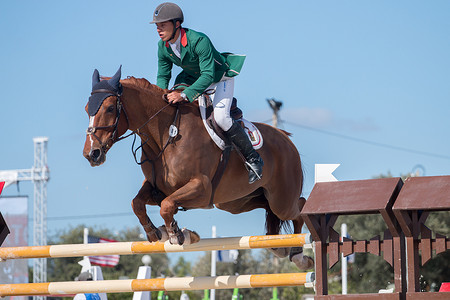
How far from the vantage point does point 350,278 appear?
85.7 ft

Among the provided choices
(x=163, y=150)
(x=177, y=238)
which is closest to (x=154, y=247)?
(x=177, y=238)

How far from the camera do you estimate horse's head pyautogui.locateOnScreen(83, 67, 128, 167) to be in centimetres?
508

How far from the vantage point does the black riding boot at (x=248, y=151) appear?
18.7 feet

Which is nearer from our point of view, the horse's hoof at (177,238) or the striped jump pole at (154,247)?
the striped jump pole at (154,247)

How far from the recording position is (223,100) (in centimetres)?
577

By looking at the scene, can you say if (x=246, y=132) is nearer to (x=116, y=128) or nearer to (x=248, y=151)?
(x=248, y=151)

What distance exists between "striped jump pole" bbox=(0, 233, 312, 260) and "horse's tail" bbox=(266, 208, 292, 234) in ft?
5.18

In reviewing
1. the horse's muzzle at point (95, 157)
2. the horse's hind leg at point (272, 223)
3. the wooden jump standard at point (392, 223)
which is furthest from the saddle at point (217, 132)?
the wooden jump standard at point (392, 223)

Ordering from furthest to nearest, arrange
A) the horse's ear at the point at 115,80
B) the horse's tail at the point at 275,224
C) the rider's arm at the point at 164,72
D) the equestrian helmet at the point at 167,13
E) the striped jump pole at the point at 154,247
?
the horse's tail at the point at 275,224 → the rider's arm at the point at 164,72 → the equestrian helmet at the point at 167,13 → the horse's ear at the point at 115,80 → the striped jump pole at the point at 154,247

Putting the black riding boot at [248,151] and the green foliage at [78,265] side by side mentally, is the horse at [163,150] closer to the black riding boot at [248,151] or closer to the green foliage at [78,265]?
the black riding boot at [248,151]

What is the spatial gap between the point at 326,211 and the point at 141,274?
3.36 metres

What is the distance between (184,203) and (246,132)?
1009 mm

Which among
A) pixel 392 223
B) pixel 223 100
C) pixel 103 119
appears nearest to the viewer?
pixel 392 223

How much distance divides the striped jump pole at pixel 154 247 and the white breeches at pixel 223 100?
95cm
